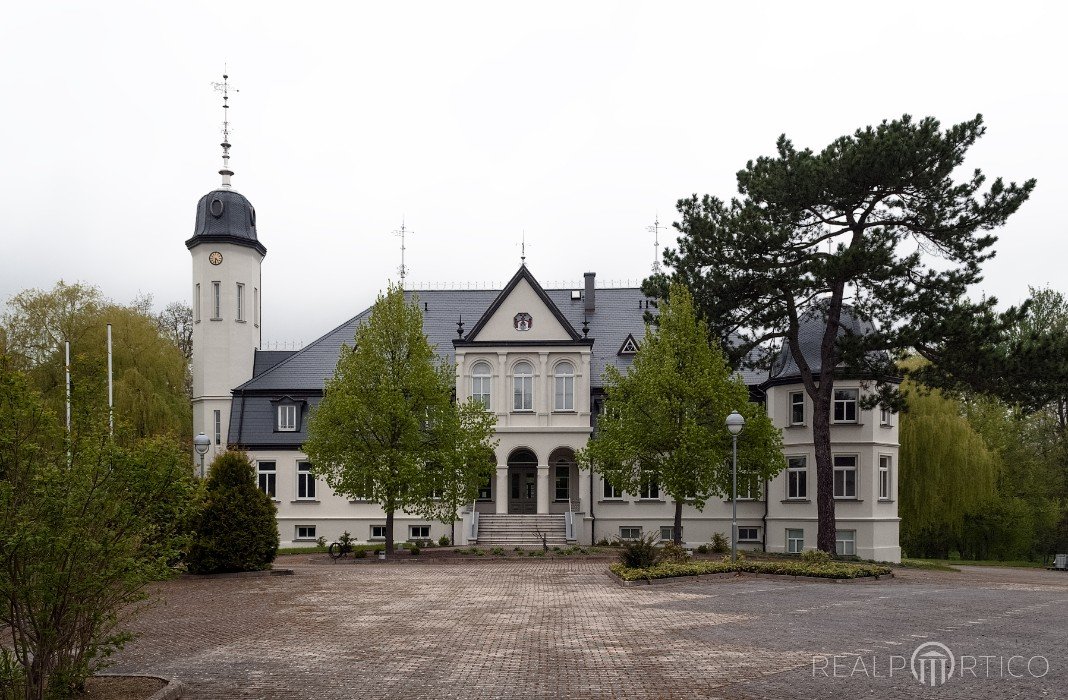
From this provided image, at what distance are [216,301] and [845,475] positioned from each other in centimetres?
2808

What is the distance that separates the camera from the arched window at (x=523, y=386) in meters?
39.6

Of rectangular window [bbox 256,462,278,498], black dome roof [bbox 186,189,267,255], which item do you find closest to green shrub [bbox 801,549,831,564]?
rectangular window [bbox 256,462,278,498]

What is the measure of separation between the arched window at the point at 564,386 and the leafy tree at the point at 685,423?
6777 millimetres

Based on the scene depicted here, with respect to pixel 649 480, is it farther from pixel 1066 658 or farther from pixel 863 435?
pixel 1066 658

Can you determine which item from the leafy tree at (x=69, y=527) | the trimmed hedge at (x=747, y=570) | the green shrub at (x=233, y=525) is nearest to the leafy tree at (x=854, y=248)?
the trimmed hedge at (x=747, y=570)

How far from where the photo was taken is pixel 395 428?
104 ft

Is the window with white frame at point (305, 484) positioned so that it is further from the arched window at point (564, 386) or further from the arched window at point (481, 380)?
the arched window at point (564, 386)

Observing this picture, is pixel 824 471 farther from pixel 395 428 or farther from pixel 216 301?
pixel 216 301

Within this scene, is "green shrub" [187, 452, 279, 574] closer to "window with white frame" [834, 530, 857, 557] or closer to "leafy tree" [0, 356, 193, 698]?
"leafy tree" [0, 356, 193, 698]

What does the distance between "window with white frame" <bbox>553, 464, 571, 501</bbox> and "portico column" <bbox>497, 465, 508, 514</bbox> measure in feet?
11.3

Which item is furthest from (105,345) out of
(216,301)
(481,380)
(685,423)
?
(685,423)

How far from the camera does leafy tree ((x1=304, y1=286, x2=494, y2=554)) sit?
31219mm

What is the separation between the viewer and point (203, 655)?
520 inches

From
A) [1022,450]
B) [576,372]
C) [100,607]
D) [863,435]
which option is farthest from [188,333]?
[100,607]
